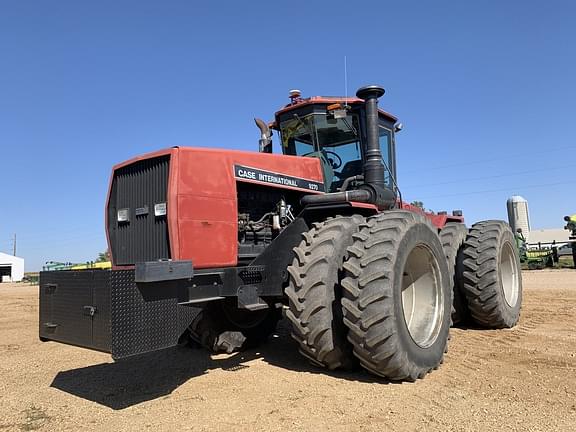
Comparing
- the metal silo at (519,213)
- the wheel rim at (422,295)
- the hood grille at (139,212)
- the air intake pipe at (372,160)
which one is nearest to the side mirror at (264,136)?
the air intake pipe at (372,160)

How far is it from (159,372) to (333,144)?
3.45 metres

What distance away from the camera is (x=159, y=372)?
5051 millimetres

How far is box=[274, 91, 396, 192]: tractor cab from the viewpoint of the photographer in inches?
231

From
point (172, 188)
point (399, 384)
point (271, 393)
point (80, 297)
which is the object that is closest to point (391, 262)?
point (399, 384)

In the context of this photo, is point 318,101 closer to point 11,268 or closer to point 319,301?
point 319,301

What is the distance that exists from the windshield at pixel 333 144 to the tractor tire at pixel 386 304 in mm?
1387

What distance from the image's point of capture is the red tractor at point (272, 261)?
12.5ft

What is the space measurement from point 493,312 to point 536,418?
3515mm

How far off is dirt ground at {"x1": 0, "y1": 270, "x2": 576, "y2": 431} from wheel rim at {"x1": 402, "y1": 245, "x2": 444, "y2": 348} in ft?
1.53

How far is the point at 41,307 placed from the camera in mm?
4262

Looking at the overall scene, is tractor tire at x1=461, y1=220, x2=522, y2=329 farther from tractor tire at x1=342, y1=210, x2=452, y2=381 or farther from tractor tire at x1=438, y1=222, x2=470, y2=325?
tractor tire at x1=342, y1=210, x2=452, y2=381

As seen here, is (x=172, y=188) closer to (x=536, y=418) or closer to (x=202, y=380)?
(x=202, y=380)

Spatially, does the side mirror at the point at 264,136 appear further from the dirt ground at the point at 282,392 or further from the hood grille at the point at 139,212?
the dirt ground at the point at 282,392

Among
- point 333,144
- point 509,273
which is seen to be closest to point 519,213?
point 509,273
